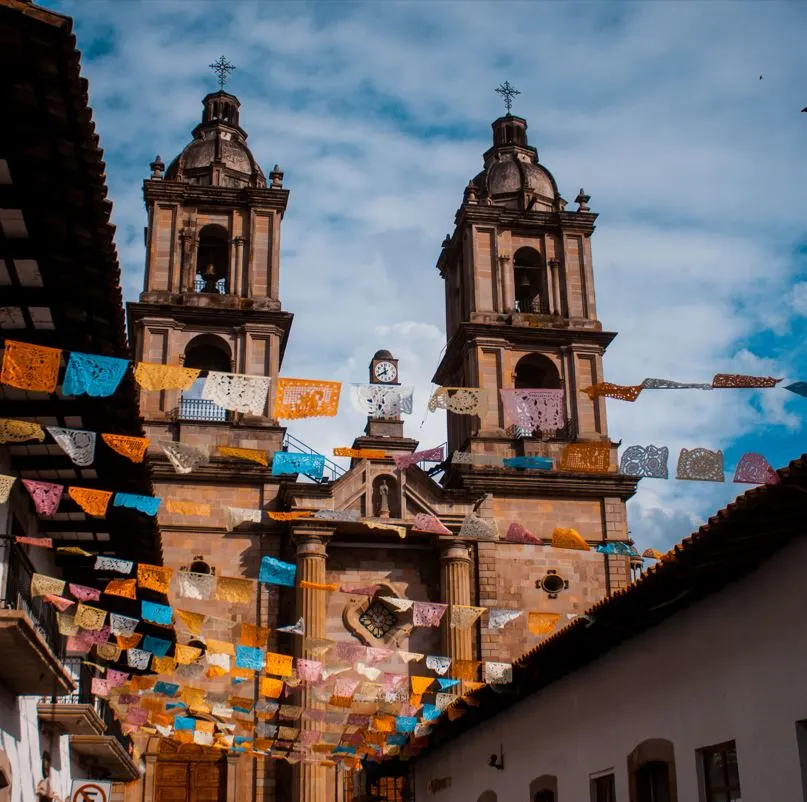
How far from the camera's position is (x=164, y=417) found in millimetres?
32500

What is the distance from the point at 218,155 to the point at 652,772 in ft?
90.8

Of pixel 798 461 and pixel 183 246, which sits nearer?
pixel 798 461

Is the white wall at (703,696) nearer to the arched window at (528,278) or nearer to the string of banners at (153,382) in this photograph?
the string of banners at (153,382)

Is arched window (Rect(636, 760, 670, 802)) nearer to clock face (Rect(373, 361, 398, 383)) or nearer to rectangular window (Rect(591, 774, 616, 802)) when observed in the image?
rectangular window (Rect(591, 774, 616, 802))

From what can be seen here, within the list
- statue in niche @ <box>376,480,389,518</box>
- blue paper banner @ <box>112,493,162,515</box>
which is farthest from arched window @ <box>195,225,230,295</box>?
blue paper banner @ <box>112,493,162,515</box>

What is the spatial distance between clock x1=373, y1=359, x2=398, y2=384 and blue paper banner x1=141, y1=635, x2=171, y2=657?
46.7 feet

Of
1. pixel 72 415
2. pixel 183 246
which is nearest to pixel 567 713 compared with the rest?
pixel 72 415

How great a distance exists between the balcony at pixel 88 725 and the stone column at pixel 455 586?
9053 millimetres

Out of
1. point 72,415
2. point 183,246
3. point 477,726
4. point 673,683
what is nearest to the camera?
point 673,683

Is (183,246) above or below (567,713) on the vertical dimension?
above

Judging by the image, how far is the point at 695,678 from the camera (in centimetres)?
1228

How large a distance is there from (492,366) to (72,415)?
854 inches

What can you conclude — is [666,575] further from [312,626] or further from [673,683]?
[312,626]

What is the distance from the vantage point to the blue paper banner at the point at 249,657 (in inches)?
817
